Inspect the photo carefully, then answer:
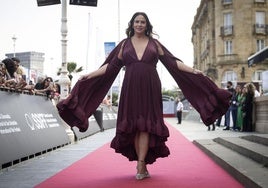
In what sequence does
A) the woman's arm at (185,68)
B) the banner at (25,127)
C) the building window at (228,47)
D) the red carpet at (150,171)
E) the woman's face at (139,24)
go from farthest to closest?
the building window at (228,47)
the banner at (25,127)
the woman's arm at (185,68)
the woman's face at (139,24)
the red carpet at (150,171)

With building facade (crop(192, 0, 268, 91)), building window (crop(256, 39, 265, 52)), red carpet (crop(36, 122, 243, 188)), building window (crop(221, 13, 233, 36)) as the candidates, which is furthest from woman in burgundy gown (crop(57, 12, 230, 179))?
building window (crop(256, 39, 265, 52))

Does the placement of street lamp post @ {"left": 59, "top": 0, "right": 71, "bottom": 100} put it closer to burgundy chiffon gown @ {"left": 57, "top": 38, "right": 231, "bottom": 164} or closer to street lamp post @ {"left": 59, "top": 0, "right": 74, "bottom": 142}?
Answer: street lamp post @ {"left": 59, "top": 0, "right": 74, "bottom": 142}

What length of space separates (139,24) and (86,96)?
1.25 metres

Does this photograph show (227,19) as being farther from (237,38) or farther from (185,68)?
(185,68)

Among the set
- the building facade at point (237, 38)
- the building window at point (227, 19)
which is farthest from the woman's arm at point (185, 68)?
the building window at point (227, 19)

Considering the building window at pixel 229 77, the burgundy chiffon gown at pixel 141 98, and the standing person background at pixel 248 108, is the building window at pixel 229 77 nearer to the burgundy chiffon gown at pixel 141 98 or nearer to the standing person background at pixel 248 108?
the standing person background at pixel 248 108

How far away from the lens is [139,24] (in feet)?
20.9

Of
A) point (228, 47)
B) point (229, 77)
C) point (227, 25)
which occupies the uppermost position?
point (227, 25)

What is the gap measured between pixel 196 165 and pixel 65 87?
25.1 ft

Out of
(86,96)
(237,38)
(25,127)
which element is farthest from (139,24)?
(237,38)

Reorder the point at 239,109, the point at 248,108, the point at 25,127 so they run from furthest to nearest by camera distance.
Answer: the point at 239,109
the point at 248,108
the point at 25,127

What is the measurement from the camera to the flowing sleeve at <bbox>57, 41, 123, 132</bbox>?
6441 millimetres

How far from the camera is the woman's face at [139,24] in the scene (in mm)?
6395

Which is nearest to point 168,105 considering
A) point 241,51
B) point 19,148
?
point 241,51
